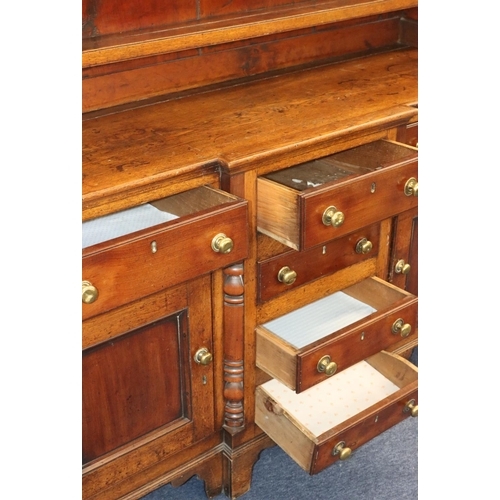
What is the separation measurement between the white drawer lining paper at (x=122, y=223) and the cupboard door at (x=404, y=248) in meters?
0.67

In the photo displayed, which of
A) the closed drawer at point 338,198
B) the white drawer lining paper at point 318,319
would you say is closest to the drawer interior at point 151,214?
the closed drawer at point 338,198

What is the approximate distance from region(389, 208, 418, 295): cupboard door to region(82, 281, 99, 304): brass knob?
3.04 ft

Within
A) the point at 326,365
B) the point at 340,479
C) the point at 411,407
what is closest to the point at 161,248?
the point at 326,365

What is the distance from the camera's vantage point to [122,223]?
4.64 ft

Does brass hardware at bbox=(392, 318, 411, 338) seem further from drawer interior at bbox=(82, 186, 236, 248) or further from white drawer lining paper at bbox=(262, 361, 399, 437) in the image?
drawer interior at bbox=(82, 186, 236, 248)

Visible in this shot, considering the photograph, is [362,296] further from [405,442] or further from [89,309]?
[89,309]

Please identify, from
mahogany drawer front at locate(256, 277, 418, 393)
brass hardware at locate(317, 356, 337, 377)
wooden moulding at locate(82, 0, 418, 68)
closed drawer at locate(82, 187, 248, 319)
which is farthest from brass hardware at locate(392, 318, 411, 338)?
wooden moulding at locate(82, 0, 418, 68)

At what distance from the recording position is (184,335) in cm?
144

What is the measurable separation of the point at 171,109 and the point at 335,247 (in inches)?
20.3

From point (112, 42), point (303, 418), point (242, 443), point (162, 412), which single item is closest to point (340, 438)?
point (303, 418)

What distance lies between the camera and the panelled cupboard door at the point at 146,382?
1347mm

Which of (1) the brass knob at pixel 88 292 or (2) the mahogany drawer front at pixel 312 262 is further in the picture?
(2) the mahogany drawer front at pixel 312 262

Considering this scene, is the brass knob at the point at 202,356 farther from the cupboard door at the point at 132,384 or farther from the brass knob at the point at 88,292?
the brass knob at the point at 88,292

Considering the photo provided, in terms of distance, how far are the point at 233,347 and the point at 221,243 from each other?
0.34 metres
